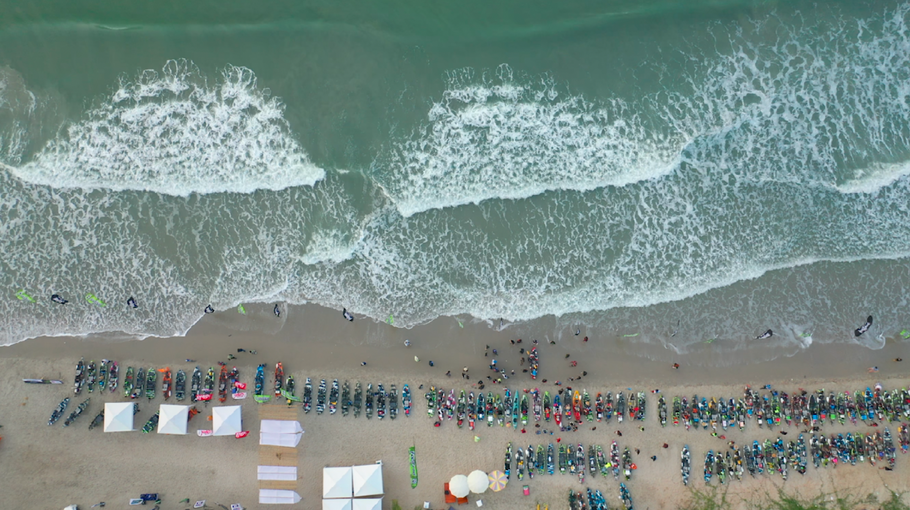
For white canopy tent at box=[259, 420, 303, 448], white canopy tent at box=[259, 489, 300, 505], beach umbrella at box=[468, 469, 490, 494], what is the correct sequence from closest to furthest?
beach umbrella at box=[468, 469, 490, 494]
white canopy tent at box=[259, 420, 303, 448]
white canopy tent at box=[259, 489, 300, 505]

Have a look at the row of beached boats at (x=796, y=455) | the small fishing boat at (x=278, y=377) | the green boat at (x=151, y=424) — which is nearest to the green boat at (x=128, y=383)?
the green boat at (x=151, y=424)

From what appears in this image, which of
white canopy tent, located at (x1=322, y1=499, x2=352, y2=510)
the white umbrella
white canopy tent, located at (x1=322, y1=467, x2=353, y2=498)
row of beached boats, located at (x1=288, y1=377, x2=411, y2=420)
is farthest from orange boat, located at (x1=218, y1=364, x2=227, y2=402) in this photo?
the white umbrella

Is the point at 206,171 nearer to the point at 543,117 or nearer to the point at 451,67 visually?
the point at 451,67

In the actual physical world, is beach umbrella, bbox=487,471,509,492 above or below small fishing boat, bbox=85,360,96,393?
below

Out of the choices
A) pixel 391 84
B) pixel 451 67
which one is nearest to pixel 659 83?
pixel 451 67

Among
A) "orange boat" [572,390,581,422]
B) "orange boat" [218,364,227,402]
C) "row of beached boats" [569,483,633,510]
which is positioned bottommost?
"row of beached boats" [569,483,633,510]

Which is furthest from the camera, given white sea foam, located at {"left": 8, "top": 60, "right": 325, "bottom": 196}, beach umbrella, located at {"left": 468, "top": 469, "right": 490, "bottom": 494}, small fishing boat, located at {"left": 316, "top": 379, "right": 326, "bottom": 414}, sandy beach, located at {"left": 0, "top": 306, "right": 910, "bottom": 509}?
white sea foam, located at {"left": 8, "top": 60, "right": 325, "bottom": 196}

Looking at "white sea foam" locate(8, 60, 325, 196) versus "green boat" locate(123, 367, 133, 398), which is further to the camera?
"white sea foam" locate(8, 60, 325, 196)

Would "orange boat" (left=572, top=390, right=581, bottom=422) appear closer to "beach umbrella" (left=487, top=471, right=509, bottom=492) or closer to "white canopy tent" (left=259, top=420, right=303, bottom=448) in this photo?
"beach umbrella" (left=487, top=471, right=509, bottom=492)

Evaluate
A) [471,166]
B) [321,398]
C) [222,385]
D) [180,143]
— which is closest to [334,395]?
[321,398]
